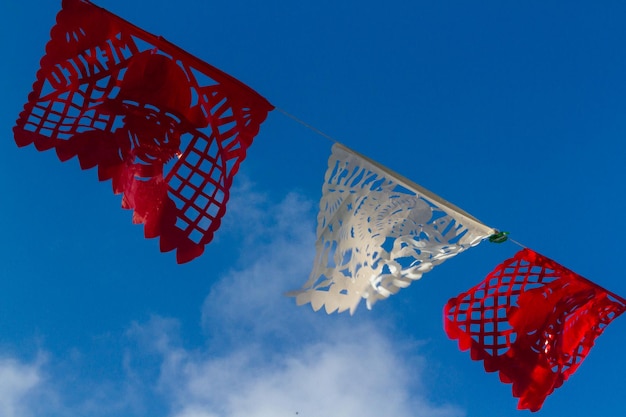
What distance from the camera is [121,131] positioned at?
4930 millimetres

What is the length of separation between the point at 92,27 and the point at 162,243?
61.3 inches

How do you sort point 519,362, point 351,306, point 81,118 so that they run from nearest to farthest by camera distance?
1. point 351,306
2. point 81,118
3. point 519,362

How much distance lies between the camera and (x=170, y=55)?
4.93 m

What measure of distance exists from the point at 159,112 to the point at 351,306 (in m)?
1.84

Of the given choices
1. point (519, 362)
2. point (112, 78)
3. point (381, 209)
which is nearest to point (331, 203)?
point (381, 209)

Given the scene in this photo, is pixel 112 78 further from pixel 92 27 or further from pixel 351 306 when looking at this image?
pixel 351 306

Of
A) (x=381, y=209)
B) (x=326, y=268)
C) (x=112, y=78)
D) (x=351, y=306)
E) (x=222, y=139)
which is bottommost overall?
(x=351, y=306)

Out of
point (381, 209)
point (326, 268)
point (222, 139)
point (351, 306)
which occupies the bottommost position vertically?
point (351, 306)

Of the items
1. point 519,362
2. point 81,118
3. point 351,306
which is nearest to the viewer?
point 351,306

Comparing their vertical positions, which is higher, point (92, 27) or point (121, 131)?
point (92, 27)

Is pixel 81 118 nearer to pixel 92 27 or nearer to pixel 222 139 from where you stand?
pixel 92 27

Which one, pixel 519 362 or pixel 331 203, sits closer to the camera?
pixel 331 203

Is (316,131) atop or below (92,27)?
below

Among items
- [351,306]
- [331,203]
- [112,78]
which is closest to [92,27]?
[112,78]
